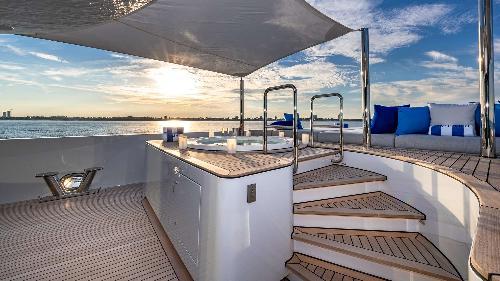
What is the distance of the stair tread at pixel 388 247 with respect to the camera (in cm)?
163

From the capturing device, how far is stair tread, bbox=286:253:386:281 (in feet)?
5.92

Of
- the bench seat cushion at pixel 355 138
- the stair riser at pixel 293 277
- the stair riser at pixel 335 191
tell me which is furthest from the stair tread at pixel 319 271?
the bench seat cushion at pixel 355 138

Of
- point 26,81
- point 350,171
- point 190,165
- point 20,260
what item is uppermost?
point 26,81

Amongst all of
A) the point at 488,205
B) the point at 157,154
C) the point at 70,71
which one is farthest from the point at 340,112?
the point at 70,71

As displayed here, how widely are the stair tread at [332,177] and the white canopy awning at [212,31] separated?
2059mm

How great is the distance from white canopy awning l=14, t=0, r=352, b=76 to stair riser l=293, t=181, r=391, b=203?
223cm

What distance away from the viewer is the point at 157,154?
122 inches

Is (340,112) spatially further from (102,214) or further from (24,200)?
(24,200)

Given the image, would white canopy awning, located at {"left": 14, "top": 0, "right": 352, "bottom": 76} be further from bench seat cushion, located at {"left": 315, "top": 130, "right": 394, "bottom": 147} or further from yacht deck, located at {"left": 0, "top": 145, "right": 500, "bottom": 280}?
yacht deck, located at {"left": 0, "top": 145, "right": 500, "bottom": 280}

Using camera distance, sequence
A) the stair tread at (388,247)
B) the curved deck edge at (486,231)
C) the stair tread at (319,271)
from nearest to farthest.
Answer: the curved deck edge at (486,231) < the stair tread at (388,247) < the stair tread at (319,271)

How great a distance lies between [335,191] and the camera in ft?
8.59

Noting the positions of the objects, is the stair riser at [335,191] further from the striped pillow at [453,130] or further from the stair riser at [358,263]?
the striped pillow at [453,130]

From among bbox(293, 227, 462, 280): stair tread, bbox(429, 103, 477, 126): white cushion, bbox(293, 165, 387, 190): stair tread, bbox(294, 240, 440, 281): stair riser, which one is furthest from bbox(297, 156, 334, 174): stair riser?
bbox(429, 103, 477, 126): white cushion

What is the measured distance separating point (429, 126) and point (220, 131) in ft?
13.4
